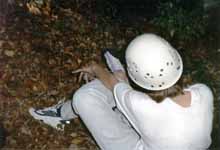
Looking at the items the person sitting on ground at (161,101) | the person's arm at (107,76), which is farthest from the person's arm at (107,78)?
→ the person sitting on ground at (161,101)

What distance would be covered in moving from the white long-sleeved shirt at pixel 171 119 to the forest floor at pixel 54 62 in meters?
1.17

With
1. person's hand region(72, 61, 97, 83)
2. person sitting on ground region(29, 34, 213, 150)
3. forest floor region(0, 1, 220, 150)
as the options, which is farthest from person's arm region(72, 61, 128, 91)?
forest floor region(0, 1, 220, 150)

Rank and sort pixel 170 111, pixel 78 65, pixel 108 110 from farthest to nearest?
pixel 78 65 < pixel 108 110 < pixel 170 111

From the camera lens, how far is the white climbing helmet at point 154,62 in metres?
3.59

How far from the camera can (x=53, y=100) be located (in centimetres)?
517

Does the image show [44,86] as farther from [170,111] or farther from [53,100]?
[170,111]

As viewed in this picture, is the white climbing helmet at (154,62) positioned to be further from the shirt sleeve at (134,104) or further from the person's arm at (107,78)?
the person's arm at (107,78)

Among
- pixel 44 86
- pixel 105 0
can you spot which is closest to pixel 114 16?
pixel 105 0

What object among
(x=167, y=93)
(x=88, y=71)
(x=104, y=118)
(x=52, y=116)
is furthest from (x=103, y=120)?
(x=52, y=116)

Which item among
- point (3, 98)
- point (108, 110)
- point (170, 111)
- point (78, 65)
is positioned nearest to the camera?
point (170, 111)

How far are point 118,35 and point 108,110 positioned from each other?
5.91 feet

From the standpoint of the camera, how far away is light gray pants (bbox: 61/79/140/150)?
13.2 feet

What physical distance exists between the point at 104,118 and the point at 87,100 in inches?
6.7

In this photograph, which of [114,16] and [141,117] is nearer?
[141,117]
